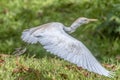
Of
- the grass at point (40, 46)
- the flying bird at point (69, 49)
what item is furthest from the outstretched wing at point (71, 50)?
the grass at point (40, 46)

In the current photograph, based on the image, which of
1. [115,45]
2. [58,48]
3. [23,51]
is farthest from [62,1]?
[58,48]

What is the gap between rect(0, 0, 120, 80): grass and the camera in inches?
217

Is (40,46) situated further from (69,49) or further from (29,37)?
(69,49)

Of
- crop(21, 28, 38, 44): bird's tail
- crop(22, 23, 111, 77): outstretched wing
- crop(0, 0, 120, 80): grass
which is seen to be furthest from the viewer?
crop(0, 0, 120, 80): grass

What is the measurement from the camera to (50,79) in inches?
209

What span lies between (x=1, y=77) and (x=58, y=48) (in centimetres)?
78

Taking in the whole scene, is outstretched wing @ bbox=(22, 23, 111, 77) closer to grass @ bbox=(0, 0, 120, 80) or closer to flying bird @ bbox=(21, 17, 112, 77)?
flying bird @ bbox=(21, 17, 112, 77)

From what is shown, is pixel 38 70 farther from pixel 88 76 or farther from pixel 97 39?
pixel 97 39

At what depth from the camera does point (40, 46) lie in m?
7.05

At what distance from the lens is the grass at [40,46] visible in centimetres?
551

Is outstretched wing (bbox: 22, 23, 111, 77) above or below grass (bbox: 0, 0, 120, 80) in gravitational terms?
above

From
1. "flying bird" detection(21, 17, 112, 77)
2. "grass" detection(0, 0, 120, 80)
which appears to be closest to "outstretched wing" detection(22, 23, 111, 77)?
"flying bird" detection(21, 17, 112, 77)

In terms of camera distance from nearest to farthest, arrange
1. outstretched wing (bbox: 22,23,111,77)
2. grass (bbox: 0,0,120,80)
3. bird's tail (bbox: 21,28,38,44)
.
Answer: outstretched wing (bbox: 22,23,111,77), bird's tail (bbox: 21,28,38,44), grass (bbox: 0,0,120,80)

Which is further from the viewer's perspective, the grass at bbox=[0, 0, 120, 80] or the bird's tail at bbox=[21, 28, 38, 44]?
the grass at bbox=[0, 0, 120, 80]
